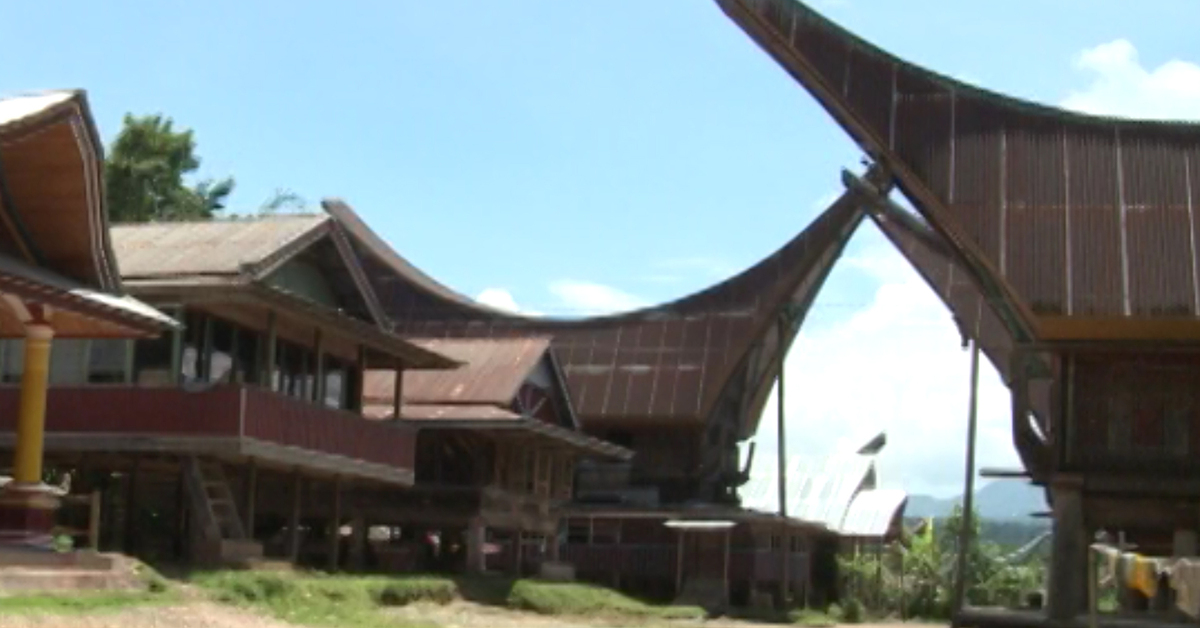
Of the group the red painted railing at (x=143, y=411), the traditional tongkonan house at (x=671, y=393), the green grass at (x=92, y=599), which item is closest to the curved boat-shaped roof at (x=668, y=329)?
the traditional tongkonan house at (x=671, y=393)

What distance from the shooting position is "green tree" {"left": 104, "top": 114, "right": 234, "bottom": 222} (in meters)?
46.4

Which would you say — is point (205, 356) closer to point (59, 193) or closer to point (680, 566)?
point (59, 193)

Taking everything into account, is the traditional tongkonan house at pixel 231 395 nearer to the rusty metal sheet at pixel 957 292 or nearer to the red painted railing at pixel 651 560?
the rusty metal sheet at pixel 957 292

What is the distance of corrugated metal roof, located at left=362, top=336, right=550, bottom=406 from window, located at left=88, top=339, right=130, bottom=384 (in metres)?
9.72

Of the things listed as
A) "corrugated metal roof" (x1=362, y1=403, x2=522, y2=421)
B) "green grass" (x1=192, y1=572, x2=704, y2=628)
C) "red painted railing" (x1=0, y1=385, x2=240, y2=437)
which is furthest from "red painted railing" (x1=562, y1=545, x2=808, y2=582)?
"red painted railing" (x1=0, y1=385, x2=240, y2=437)

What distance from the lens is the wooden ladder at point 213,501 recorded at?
83.6 feet

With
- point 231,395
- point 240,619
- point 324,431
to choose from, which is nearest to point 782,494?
point 324,431

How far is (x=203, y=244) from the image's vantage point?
28.1 m

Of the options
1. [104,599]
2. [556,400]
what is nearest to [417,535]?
[556,400]

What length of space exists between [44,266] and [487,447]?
55.4 feet

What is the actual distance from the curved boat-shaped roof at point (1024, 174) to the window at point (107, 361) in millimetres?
10220

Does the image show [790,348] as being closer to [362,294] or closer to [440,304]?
[440,304]

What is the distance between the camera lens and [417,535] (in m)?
38.7

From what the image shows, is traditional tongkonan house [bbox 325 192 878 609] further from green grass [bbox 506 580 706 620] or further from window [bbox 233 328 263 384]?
window [bbox 233 328 263 384]
